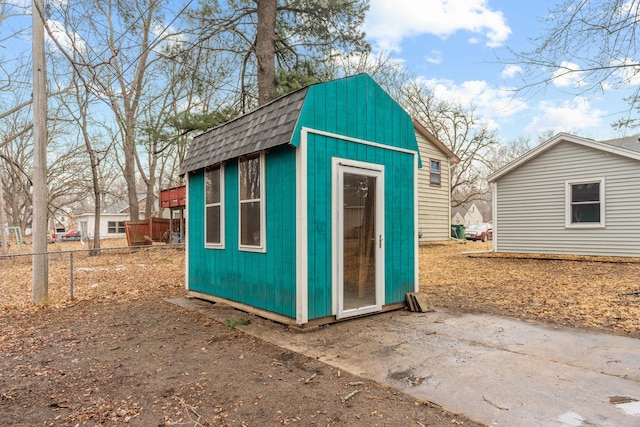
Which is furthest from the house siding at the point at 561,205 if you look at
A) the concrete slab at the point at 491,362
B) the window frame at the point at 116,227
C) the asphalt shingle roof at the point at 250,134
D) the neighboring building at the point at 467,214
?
the neighboring building at the point at 467,214

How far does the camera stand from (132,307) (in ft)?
20.4

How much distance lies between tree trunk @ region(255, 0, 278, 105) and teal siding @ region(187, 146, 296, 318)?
427 centimetres

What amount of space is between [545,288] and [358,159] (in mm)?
4812

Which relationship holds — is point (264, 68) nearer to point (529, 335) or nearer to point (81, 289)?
point (81, 289)

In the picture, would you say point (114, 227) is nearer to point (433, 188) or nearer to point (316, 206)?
point (433, 188)

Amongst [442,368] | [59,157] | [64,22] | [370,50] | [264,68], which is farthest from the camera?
[59,157]

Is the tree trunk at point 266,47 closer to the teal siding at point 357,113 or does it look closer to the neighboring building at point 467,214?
the teal siding at point 357,113

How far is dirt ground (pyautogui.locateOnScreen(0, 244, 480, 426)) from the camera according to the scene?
255cm

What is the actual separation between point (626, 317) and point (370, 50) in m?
8.64

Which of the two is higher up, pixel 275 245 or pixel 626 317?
pixel 275 245

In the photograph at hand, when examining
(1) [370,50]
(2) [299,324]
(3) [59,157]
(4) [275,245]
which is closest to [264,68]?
(1) [370,50]

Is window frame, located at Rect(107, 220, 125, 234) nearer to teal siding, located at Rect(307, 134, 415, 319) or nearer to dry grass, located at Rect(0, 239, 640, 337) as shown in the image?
dry grass, located at Rect(0, 239, 640, 337)

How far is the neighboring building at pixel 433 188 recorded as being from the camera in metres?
15.8

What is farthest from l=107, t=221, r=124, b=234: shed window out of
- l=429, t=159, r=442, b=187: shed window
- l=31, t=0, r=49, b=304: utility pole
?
l=31, t=0, r=49, b=304: utility pole
